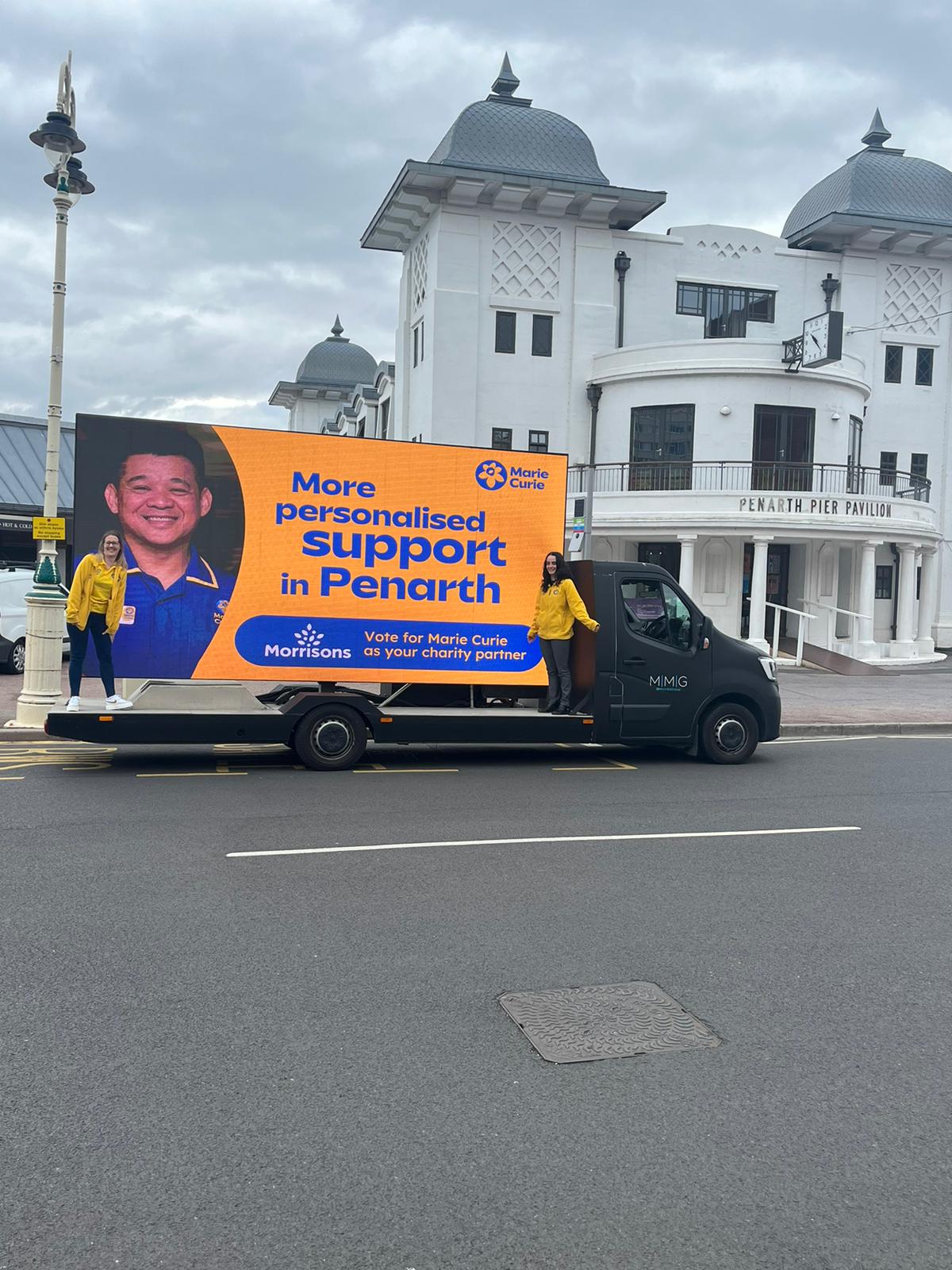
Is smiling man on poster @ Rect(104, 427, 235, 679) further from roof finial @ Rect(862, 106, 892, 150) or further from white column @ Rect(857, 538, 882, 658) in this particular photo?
roof finial @ Rect(862, 106, 892, 150)

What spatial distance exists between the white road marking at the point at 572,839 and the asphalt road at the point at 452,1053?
86mm

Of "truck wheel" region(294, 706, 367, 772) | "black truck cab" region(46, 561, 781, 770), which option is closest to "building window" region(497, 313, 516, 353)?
"black truck cab" region(46, 561, 781, 770)

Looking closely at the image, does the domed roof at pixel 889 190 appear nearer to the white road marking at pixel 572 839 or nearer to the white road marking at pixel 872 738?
the white road marking at pixel 872 738

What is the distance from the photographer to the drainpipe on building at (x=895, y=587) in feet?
96.5

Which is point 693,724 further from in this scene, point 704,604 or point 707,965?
point 704,604

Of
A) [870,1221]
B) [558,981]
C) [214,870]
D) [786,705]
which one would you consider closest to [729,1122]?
[870,1221]

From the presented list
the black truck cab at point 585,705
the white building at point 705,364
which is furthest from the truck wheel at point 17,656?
the white building at point 705,364

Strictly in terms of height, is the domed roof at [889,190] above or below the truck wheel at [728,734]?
above

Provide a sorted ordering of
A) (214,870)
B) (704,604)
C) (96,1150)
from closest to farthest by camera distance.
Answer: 1. (96,1150)
2. (214,870)
3. (704,604)

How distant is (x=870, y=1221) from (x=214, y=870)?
4.56 m

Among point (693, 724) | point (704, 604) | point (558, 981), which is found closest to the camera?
point (558, 981)

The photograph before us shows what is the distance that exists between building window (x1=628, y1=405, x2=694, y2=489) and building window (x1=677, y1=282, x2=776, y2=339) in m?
4.64

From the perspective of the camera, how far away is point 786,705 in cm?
1783

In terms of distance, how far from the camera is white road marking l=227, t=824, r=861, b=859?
23.8ft
